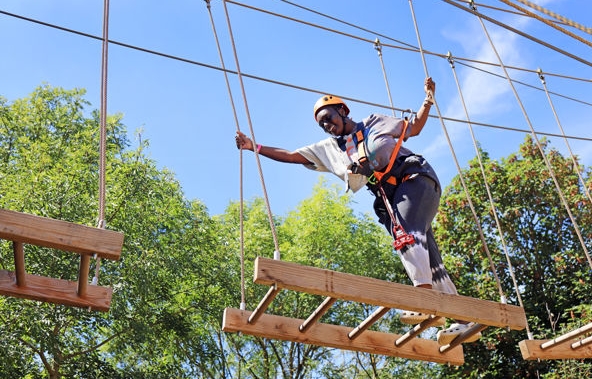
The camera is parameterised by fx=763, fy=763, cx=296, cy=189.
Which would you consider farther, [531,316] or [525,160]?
[525,160]

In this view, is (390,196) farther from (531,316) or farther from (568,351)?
(531,316)

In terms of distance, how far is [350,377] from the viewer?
15547 millimetres

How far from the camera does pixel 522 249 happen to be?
1330 cm

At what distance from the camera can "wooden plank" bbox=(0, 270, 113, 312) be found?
3.40 meters

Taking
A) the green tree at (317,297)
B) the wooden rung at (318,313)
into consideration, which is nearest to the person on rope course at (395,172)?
the wooden rung at (318,313)

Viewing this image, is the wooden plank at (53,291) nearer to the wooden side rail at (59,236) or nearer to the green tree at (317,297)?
the wooden side rail at (59,236)

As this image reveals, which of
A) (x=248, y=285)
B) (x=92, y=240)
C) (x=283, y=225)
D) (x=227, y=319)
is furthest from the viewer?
(x=283, y=225)

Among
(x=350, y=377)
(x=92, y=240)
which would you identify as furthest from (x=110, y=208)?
(x=92, y=240)

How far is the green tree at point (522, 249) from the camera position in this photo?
1266cm

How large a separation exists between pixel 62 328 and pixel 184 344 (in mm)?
2243

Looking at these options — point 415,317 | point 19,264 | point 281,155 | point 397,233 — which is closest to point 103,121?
point 19,264

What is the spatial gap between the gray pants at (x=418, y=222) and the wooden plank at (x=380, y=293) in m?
0.24

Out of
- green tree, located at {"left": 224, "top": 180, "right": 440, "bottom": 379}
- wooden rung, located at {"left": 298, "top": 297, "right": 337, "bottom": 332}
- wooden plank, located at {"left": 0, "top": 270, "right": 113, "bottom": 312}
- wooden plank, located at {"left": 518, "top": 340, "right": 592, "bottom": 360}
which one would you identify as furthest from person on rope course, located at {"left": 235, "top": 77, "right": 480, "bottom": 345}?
green tree, located at {"left": 224, "top": 180, "right": 440, "bottom": 379}

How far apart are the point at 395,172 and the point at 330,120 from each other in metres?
0.46
